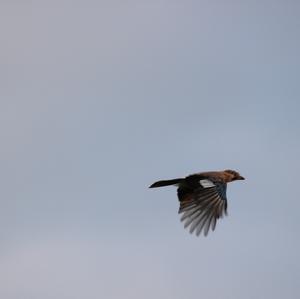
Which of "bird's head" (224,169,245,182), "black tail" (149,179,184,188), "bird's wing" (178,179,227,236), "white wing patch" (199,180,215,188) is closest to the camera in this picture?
"bird's wing" (178,179,227,236)

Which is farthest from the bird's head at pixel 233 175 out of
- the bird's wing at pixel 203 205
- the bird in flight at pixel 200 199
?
the bird's wing at pixel 203 205

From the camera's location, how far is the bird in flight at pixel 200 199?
791 inches

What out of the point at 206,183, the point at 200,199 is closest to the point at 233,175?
the point at 206,183

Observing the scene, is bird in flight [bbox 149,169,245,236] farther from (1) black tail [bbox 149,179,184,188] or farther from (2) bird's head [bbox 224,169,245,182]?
(2) bird's head [bbox 224,169,245,182]

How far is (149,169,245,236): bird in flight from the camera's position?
20.1 metres

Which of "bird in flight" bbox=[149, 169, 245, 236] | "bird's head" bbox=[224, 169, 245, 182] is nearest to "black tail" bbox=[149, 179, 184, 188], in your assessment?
"bird in flight" bbox=[149, 169, 245, 236]

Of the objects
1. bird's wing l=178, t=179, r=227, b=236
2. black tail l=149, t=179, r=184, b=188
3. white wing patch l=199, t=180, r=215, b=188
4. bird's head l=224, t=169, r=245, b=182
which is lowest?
bird's wing l=178, t=179, r=227, b=236

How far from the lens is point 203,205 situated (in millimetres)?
20359

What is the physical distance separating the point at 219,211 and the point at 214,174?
1.69 meters

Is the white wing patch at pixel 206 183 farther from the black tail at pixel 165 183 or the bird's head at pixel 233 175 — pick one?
the bird's head at pixel 233 175

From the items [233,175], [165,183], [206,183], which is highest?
[233,175]

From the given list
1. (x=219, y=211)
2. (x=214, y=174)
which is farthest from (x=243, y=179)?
(x=219, y=211)

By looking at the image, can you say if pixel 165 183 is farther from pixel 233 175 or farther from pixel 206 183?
pixel 233 175

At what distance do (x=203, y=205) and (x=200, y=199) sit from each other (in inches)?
6.7
